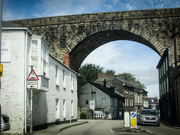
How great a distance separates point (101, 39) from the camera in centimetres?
3306

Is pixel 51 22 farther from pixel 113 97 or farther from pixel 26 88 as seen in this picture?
pixel 113 97

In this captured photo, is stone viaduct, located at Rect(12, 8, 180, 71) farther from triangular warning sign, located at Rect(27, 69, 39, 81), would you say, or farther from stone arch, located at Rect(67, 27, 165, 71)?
triangular warning sign, located at Rect(27, 69, 39, 81)

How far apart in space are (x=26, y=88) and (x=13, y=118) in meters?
1.57

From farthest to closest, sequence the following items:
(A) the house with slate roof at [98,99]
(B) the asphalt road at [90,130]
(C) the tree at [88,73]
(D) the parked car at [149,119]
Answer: (C) the tree at [88,73]
(A) the house with slate roof at [98,99]
(D) the parked car at [149,119]
(B) the asphalt road at [90,130]

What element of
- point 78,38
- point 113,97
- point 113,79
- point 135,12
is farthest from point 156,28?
point 113,79

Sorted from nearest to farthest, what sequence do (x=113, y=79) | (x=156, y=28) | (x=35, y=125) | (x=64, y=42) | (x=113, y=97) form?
(x=35, y=125) < (x=156, y=28) < (x=64, y=42) < (x=113, y=97) < (x=113, y=79)

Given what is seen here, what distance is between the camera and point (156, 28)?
29.8 m

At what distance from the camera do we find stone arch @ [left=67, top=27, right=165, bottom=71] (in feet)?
97.7

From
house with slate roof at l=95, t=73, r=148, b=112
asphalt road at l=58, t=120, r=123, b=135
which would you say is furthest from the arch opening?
house with slate roof at l=95, t=73, r=148, b=112

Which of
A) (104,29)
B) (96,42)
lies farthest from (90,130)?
(96,42)

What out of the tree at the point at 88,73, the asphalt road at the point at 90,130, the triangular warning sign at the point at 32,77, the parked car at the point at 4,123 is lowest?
the asphalt road at the point at 90,130

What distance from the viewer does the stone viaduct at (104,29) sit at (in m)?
29.5

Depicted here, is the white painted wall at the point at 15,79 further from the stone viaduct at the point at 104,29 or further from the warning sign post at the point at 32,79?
the stone viaduct at the point at 104,29

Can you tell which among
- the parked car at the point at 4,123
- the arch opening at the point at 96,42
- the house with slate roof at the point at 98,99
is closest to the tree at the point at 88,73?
the house with slate roof at the point at 98,99
